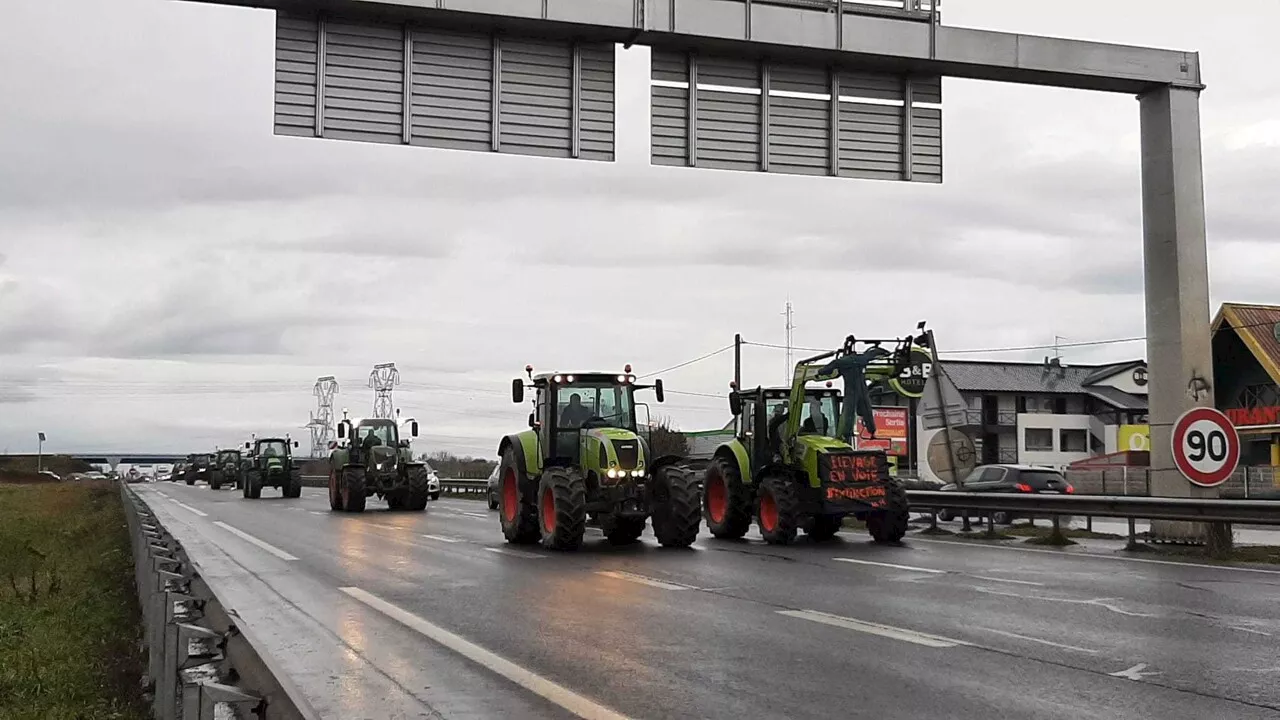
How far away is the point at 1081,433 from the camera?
7094 cm

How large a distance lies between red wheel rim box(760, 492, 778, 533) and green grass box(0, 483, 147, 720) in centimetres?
904

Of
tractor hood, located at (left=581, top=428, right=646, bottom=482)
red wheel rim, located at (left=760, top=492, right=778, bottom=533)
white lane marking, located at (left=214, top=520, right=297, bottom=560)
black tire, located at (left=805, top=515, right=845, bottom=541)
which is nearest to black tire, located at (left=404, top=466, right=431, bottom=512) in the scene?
white lane marking, located at (left=214, top=520, right=297, bottom=560)

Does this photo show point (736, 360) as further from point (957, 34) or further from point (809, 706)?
point (809, 706)

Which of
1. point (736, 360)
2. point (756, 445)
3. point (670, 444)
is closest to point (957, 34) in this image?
point (756, 445)

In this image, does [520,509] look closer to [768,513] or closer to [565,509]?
[565,509]

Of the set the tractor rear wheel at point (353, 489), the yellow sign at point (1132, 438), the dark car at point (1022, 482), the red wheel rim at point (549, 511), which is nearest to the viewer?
the red wheel rim at point (549, 511)

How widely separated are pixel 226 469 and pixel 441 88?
54203 millimetres

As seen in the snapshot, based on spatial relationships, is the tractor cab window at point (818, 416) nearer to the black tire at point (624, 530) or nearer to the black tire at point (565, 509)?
the black tire at point (624, 530)

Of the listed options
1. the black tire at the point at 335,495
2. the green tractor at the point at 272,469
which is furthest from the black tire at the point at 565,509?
the green tractor at the point at 272,469

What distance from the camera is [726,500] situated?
2073 cm

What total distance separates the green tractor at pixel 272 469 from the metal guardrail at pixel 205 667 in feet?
127

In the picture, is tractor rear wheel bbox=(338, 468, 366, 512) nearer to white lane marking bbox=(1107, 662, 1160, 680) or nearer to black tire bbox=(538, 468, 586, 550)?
black tire bbox=(538, 468, 586, 550)

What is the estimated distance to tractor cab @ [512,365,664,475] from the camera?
19328mm

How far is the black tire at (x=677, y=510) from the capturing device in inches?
733
